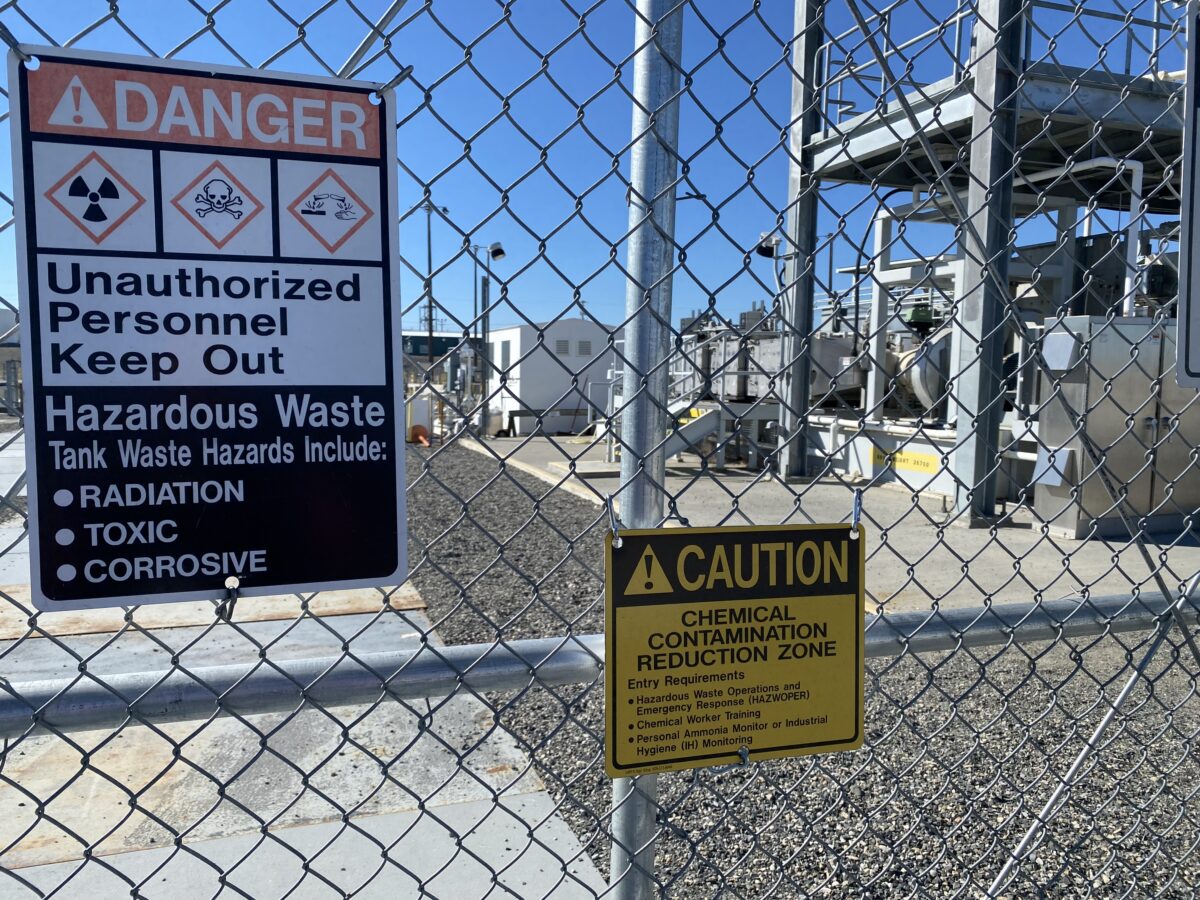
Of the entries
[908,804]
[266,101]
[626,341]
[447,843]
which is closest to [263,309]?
[266,101]

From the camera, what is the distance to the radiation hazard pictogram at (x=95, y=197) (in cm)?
121

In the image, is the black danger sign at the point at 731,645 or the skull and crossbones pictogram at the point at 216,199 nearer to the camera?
the skull and crossbones pictogram at the point at 216,199

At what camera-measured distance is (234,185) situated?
4.19 ft

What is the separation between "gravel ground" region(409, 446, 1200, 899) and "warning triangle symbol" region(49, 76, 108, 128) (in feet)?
2.73

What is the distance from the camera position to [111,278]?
123 centimetres

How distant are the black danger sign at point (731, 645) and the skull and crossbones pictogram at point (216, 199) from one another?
0.82 meters

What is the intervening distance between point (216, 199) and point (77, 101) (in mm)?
219

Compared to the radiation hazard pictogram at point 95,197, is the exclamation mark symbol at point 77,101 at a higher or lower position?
higher

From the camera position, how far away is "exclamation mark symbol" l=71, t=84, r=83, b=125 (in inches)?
47.7

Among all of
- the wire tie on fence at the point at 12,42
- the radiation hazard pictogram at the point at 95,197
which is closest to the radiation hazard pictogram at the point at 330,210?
the radiation hazard pictogram at the point at 95,197

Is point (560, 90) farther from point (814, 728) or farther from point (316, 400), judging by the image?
point (814, 728)

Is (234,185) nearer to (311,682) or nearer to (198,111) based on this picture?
(198,111)

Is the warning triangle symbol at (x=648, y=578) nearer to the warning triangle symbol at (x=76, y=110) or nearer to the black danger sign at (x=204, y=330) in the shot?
the black danger sign at (x=204, y=330)

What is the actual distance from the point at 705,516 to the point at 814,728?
759 centimetres
